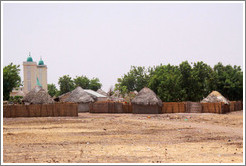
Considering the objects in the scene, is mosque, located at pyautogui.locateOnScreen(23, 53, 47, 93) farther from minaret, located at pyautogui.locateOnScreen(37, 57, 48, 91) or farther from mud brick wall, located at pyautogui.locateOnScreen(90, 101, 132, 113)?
mud brick wall, located at pyautogui.locateOnScreen(90, 101, 132, 113)

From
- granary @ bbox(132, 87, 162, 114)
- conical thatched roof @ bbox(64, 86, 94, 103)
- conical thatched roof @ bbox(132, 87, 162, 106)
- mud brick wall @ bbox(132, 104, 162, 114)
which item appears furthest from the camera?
conical thatched roof @ bbox(64, 86, 94, 103)

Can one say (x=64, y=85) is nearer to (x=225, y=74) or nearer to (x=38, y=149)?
(x=225, y=74)

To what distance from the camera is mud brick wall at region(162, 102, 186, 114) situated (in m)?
39.4

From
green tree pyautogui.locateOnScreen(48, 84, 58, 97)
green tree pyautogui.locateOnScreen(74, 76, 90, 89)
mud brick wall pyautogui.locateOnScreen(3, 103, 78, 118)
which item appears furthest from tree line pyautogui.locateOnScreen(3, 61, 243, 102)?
green tree pyautogui.locateOnScreen(48, 84, 58, 97)

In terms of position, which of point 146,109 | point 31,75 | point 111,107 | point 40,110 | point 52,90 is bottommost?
point 146,109

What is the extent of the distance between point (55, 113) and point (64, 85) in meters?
56.0

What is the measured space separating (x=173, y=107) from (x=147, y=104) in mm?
3372

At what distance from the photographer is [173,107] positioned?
39.5 metres

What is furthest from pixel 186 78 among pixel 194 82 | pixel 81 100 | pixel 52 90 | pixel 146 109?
pixel 52 90

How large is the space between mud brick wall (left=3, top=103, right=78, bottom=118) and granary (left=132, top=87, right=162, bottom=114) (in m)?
9.24

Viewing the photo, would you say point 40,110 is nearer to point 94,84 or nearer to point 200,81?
point 200,81

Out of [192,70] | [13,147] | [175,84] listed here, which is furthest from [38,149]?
[192,70]

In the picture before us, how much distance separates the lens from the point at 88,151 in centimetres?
1124

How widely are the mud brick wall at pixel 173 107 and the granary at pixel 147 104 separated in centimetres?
71
